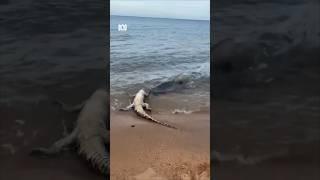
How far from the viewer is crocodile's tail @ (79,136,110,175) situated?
2980mm

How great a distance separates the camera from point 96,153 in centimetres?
299

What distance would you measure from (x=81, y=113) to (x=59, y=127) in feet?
0.49

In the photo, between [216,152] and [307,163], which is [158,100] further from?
[307,163]

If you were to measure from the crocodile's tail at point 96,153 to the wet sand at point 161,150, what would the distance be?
0.12 meters

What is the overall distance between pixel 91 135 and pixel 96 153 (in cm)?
11

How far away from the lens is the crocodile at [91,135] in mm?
2977

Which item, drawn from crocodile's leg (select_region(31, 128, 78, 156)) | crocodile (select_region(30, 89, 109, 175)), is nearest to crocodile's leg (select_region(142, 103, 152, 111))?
crocodile (select_region(30, 89, 109, 175))

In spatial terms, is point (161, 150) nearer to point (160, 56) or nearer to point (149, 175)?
point (149, 175)

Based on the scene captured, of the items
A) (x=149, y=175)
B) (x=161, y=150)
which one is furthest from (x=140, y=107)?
(x=149, y=175)

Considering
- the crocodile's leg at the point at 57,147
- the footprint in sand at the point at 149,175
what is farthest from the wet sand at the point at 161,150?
the crocodile's leg at the point at 57,147

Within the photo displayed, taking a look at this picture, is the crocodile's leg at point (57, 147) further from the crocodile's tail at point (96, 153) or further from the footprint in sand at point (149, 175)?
the footprint in sand at point (149, 175)

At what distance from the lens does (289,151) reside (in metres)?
3.03

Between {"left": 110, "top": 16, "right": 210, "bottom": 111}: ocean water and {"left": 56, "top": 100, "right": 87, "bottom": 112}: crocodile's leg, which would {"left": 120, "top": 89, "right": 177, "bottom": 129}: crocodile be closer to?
{"left": 110, "top": 16, "right": 210, "bottom": 111}: ocean water

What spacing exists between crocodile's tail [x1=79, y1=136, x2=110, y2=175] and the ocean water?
291 millimetres
